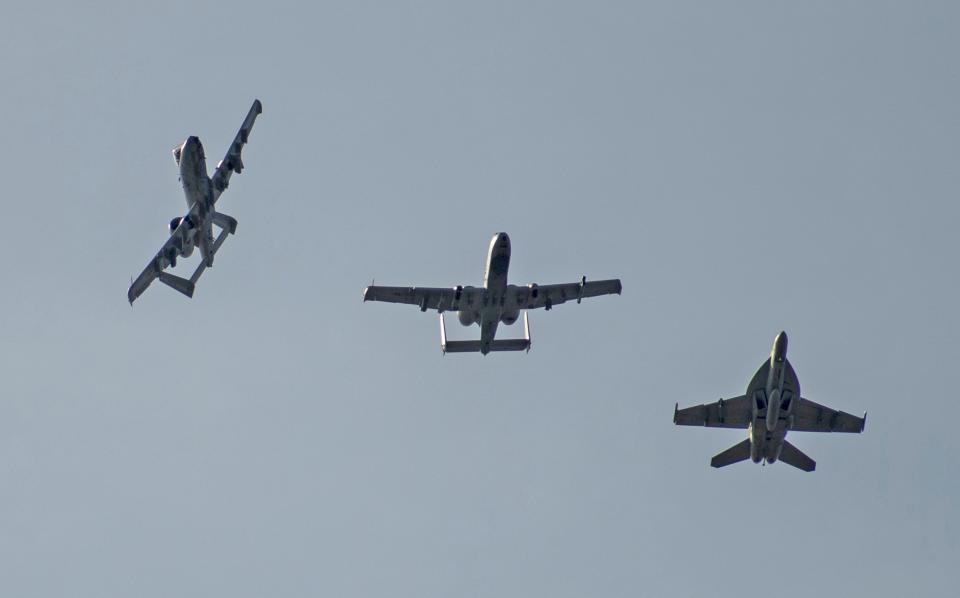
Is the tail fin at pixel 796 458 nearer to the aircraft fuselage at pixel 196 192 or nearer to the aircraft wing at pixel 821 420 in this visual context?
the aircraft wing at pixel 821 420

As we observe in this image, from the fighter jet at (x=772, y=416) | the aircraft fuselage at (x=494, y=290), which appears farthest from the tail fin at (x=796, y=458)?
the aircraft fuselage at (x=494, y=290)

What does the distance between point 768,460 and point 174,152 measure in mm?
37571

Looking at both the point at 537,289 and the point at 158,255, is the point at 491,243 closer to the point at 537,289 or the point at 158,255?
the point at 537,289

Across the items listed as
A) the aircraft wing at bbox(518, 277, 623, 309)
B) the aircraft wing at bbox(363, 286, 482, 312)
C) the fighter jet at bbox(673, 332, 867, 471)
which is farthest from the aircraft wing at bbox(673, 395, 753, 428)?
the aircraft wing at bbox(363, 286, 482, 312)

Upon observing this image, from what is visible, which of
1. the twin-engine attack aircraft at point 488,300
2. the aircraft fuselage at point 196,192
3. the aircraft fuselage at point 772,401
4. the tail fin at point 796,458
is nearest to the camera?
the aircraft fuselage at point 196,192

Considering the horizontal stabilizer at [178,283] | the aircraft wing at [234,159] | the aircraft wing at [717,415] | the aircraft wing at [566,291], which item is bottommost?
the aircraft wing at [717,415]

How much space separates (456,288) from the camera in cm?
12812

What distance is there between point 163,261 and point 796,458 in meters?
38.1

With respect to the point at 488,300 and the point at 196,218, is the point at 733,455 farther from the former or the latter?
the point at 196,218

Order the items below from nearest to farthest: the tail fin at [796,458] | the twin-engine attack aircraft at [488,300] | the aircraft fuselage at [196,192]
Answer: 1. the aircraft fuselage at [196,192]
2. the twin-engine attack aircraft at [488,300]
3. the tail fin at [796,458]

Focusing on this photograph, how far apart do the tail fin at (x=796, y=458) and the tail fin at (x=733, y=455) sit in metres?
2.23

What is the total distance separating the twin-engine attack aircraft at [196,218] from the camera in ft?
404

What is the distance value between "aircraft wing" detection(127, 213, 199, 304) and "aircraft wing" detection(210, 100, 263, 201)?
252 centimetres

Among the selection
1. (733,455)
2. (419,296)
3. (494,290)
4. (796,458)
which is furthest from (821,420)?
(419,296)
